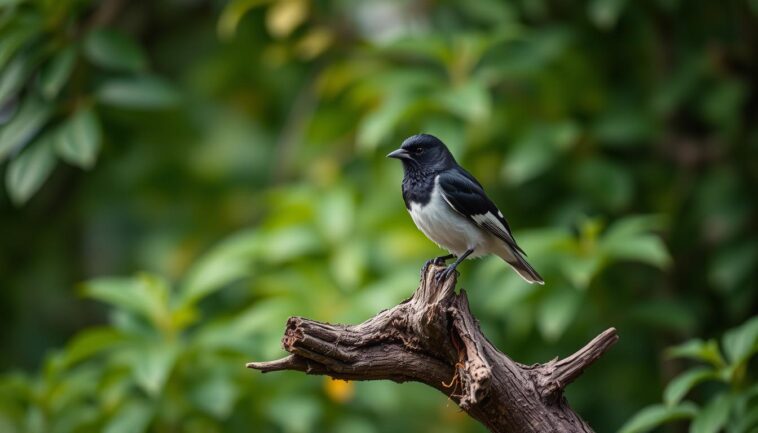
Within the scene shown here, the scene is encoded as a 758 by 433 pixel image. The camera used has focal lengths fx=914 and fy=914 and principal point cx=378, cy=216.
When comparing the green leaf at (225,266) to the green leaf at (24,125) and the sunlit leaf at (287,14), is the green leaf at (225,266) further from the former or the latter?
the sunlit leaf at (287,14)

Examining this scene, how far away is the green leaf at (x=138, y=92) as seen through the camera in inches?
211

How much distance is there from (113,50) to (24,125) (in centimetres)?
65

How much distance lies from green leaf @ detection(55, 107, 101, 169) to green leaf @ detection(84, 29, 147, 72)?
307 mm

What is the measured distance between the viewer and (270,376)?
16.9 ft

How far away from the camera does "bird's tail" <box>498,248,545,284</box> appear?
14.3 ft

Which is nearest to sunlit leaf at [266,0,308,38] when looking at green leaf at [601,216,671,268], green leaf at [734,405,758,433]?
green leaf at [601,216,671,268]

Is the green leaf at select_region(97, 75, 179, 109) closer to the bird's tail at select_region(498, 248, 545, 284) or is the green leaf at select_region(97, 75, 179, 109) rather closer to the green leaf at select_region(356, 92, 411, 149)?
the green leaf at select_region(356, 92, 411, 149)

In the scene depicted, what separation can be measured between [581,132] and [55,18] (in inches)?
128

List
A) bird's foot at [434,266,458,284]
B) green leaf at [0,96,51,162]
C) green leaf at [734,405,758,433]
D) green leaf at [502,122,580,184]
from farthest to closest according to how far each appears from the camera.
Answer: green leaf at [502,122,580,184] < green leaf at [0,96,51,162] < green leaf at [734,405,758,433] < bird's foot at [434,266,458,284]

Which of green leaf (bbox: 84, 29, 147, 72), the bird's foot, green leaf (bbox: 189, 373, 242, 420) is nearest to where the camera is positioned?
the bird's foot

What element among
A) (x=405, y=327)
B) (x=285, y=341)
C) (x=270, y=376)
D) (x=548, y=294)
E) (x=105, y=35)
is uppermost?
(x=105, y=35)

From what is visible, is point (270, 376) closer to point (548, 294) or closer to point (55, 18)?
point (548, 294)

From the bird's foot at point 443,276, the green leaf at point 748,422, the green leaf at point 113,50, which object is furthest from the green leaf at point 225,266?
the green leaf at point 748,422

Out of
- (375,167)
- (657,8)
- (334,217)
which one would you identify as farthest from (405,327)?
(657,8)
